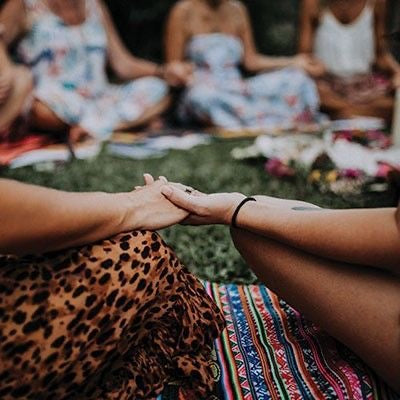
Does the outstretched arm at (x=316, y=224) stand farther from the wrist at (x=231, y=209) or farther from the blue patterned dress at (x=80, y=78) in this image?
the blue patterned dress at (x=80, y=78)

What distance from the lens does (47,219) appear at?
48.5 inches

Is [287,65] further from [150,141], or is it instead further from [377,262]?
[377,262]

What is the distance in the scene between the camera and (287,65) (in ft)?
18.8

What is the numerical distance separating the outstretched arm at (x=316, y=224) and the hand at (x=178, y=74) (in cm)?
376

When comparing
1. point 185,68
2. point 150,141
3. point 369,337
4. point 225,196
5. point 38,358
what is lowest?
point 150,141

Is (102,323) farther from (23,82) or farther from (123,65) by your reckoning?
(123,65)

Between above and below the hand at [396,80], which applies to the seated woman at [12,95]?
above

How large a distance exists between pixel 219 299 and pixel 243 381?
0.52 metres

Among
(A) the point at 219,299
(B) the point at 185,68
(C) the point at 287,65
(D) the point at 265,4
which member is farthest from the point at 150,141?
(D) the point at 265,4

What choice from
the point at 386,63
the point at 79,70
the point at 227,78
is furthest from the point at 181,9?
the point at 386,63

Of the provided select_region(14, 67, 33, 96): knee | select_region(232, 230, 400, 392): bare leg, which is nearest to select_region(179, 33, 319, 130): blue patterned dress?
select_region(14, 67, 33, 96): knee

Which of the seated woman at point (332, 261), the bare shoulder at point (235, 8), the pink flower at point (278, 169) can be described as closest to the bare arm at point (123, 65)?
the bare shoulder at point (235, 8)

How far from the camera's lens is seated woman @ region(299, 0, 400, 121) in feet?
18.6

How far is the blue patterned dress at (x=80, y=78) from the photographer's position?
14.9 ft
